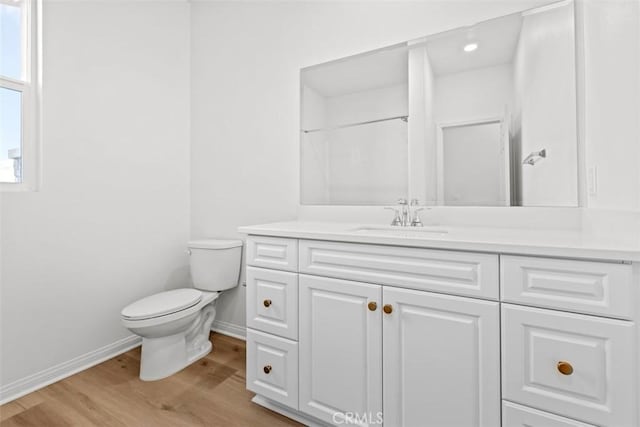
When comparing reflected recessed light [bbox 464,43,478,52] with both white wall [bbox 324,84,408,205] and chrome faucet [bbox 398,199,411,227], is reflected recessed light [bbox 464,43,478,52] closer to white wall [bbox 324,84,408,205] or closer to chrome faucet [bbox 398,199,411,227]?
white wall [bbox 324,84,408,205]

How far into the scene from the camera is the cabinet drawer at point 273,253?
1.41 meters

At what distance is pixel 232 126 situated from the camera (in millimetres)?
2336

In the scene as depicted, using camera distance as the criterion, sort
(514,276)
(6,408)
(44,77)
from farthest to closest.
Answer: (44,77) < (6,408) < (514,276)

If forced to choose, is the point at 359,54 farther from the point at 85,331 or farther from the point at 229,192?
the point at 85,331

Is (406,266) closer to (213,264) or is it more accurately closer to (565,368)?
(565,368)

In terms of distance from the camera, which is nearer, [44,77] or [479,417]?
[479,417]

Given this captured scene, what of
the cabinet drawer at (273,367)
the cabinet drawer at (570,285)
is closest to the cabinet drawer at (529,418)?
the cabinet drawer at (570,285)

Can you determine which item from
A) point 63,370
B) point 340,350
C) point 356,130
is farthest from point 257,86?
point 63,370

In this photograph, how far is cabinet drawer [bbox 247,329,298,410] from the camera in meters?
1.40

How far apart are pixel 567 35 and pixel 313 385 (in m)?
1.89

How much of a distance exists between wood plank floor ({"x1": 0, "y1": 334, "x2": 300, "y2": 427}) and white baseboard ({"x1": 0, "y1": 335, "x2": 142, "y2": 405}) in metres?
0.04

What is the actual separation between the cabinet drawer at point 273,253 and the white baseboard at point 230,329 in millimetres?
1035

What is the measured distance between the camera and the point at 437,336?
1085 mm

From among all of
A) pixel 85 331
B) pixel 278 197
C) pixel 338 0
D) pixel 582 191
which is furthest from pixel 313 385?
pixel 338 0
